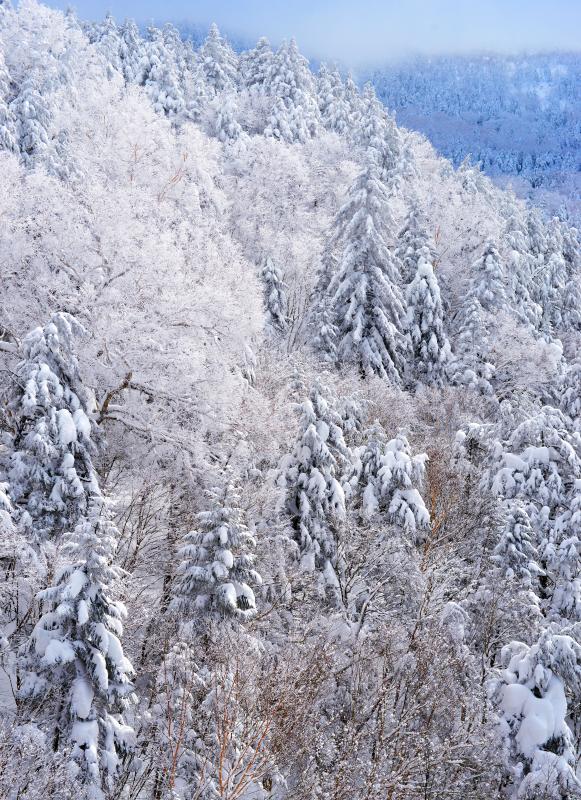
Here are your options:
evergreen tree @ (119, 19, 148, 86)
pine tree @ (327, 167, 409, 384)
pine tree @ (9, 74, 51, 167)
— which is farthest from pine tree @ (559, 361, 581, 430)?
evergreen tree @ (119, 19, 148, 86)

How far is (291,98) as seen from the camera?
59312mm

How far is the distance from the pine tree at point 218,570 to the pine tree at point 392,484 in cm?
611

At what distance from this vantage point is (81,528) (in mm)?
9750

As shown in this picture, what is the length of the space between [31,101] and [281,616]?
118ft

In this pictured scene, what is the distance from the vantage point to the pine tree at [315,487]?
1750cm

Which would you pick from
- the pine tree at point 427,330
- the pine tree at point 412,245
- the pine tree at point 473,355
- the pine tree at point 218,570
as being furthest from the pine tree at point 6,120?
the pine tree at point 218,570

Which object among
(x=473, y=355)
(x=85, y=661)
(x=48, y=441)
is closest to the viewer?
(x=85, y=661)

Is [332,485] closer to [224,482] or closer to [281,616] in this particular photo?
[281,616]

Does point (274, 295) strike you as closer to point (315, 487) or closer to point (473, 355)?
point (473, 355)

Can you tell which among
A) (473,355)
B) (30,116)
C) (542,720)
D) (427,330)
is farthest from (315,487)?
(30,116)

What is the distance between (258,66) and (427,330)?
1650 inches

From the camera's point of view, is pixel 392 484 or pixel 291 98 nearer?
pixel 392 484

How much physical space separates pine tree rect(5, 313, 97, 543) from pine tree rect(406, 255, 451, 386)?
917 inches

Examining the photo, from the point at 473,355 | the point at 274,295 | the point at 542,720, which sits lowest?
the point at 473,355
